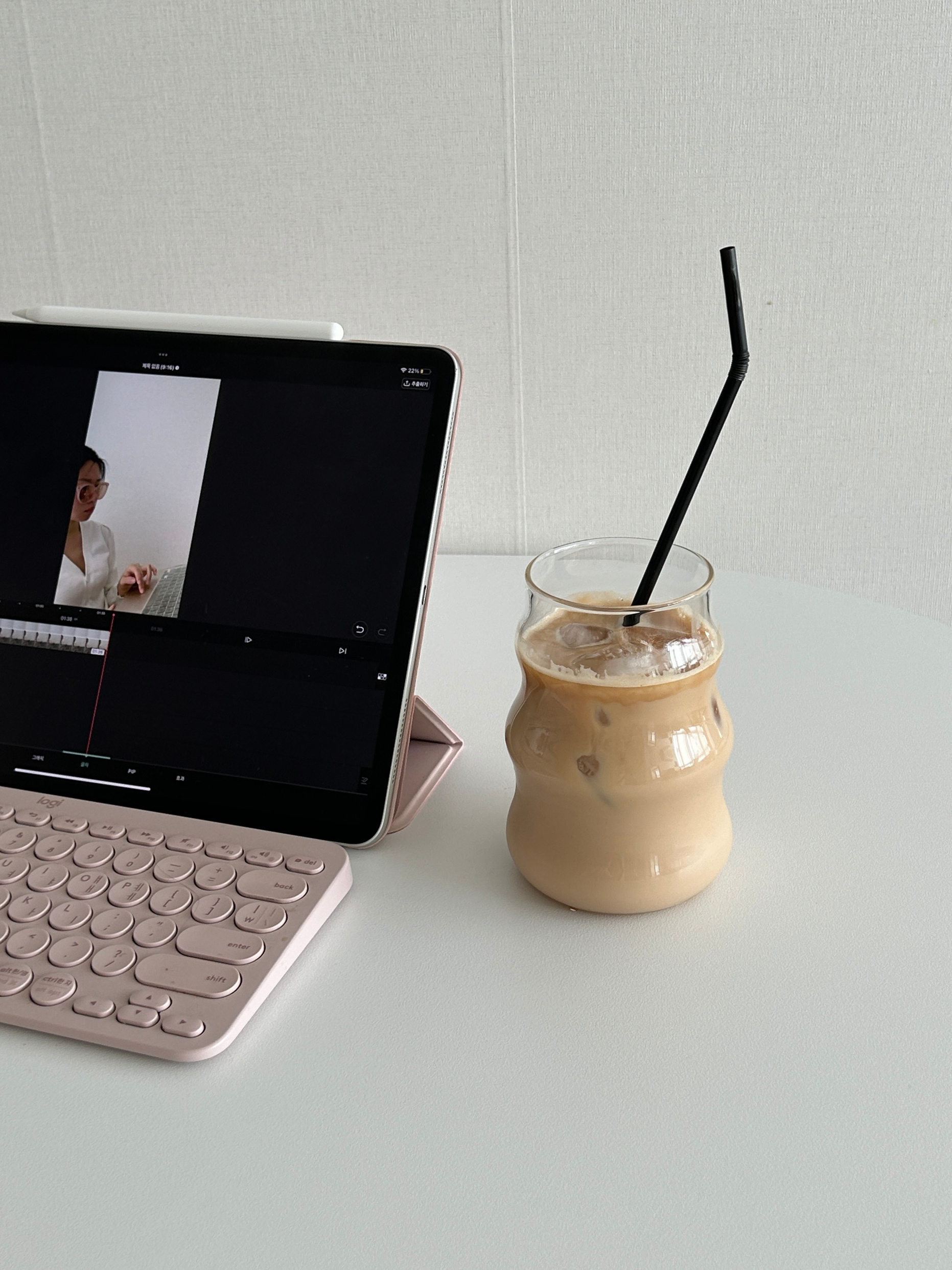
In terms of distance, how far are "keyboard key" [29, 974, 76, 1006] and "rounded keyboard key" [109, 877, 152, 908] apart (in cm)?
4

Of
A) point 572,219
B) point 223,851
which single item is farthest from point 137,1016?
point 572,219

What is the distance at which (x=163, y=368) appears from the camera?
63cm

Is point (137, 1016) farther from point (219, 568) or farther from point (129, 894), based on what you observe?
point (219, 568)

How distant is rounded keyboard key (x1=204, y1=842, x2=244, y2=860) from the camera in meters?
0.53

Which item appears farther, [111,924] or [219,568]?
[219,568]

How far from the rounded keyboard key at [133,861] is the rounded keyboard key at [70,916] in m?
0.03

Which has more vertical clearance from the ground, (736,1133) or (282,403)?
(282,403)

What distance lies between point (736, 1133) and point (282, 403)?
1.44ft

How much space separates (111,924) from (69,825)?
0.10 m

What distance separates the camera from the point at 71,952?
0.47m

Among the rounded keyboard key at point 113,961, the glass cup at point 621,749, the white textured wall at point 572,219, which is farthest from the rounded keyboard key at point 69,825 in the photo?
the white textured wall at point 572,219

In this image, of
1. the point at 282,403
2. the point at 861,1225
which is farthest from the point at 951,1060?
the point at 282,403

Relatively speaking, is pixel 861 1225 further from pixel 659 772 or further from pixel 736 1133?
pixel 659 772

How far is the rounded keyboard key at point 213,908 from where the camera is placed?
49 centimetres
